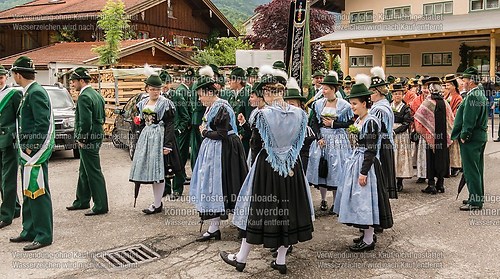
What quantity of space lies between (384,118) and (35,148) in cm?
415

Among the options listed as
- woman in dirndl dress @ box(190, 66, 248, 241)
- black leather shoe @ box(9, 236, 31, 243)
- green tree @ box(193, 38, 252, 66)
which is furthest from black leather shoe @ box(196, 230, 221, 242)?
green tree @ box(193, 38, 252, 66)

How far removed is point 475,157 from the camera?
7.29 metres

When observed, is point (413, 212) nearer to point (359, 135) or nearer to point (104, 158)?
point (359, 135)

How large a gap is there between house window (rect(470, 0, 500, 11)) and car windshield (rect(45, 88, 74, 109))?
20170mm

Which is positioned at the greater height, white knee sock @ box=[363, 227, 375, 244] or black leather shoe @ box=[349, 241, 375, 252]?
white knee sock @ box=[363, 227, 375, 244]

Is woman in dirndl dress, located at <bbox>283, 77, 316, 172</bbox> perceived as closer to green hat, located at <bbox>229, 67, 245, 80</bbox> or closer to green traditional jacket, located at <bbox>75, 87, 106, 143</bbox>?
green hat, located at <bbox>229, 67, 245, 80</bbox>

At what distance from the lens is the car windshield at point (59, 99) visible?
13.3m

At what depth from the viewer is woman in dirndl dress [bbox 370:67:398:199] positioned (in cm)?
594

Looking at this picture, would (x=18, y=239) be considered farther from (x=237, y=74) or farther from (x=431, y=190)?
(x=431, y=190)

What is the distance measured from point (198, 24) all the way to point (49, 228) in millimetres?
27647

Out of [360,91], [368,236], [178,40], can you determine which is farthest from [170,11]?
[368,236]

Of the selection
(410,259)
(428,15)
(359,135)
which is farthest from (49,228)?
(428,15)

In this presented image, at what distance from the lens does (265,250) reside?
5793mm

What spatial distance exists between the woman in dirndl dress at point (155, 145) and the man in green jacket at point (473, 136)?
13.9 feet
